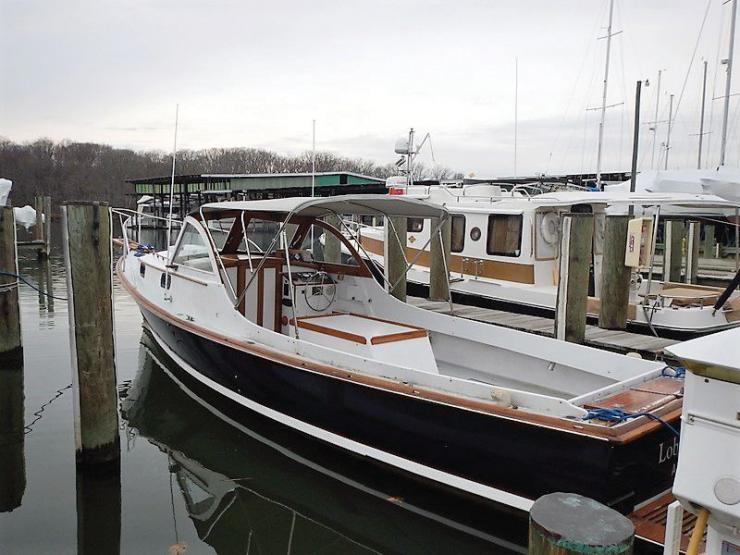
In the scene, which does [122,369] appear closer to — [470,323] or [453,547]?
[470,323]

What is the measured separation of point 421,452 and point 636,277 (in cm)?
704

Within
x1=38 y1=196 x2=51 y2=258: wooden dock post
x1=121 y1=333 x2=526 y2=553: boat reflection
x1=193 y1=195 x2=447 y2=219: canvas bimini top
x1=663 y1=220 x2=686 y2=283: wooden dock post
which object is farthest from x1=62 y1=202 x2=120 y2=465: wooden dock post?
x1=38 y1=196 x2=51 y2=258: wooden dock post

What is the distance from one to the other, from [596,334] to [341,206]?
4218 mm

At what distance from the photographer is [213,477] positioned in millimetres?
5691

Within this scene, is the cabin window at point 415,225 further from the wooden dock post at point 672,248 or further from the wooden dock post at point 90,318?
the wooden dock post at point 90,318

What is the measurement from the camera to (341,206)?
676 cm

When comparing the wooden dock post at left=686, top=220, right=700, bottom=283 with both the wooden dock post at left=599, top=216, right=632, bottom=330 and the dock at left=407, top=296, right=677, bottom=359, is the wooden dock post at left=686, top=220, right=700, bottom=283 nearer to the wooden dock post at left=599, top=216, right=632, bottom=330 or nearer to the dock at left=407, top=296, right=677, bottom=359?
the dock at left=407, top=296, right=677, bottom=359

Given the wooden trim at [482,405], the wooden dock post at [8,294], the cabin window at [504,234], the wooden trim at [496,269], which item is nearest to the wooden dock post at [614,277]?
the wooden trim at [496,269]

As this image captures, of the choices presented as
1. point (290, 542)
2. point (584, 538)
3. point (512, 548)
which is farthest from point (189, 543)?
point (584, 538)

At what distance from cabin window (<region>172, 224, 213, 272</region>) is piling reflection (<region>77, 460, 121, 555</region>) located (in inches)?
99.6

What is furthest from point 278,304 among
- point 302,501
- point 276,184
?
point 276,184

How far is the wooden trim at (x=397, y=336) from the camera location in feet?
19.5

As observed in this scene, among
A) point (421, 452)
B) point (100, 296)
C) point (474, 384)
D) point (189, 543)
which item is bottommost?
point (189, 543)

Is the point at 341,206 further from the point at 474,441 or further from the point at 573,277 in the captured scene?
the point at 573,277
